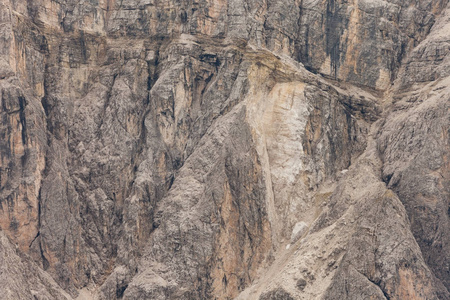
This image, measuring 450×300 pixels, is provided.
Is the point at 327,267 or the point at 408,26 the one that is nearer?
the point at 327,267

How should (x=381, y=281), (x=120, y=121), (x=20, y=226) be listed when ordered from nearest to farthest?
1. (x=381, y=281)
2. (x=20, y=226)
3. (x=120, y=121)

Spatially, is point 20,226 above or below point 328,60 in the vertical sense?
below

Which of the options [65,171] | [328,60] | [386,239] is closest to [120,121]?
[65,171]

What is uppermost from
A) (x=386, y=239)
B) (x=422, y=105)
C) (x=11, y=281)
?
(x=422, y=105)

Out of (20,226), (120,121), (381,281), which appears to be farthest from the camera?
(120,121)

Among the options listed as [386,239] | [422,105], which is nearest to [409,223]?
[386,239]

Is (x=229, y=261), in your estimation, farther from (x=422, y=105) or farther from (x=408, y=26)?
(x=408, y=26)

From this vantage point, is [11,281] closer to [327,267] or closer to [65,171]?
[65,171]
